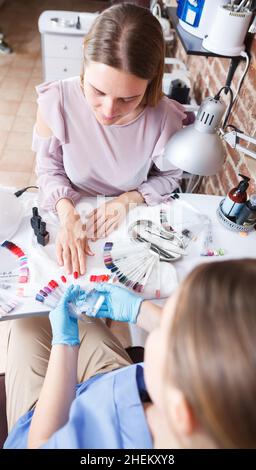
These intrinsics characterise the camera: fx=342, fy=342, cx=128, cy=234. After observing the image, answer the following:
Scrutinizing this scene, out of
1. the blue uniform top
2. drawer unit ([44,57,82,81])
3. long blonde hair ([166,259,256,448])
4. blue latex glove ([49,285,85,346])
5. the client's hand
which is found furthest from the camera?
drawer unit ([44,57,82,81])

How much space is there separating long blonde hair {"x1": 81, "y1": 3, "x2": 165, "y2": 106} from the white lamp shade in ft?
0.70

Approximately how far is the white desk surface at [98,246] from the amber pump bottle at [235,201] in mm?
49

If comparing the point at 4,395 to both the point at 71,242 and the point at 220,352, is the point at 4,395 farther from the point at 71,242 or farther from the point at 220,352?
the point at 220,352

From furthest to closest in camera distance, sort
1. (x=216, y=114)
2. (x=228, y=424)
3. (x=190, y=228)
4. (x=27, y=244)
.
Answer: (x=190, y=228), (x=27, y=244), (x=216, y=114), (x=228, y=424)

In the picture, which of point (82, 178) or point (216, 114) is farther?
point (82, 178)

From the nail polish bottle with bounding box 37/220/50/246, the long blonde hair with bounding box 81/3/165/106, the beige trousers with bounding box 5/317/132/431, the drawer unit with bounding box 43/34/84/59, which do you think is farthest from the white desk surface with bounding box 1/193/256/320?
the drawer unit with bounding box 43/34/84/59

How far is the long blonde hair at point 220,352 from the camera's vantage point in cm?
39

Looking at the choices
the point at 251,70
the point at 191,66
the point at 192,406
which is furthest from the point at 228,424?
the point at 191,66

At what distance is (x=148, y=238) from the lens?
3.36 feet

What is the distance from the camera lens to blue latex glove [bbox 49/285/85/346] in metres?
0.81

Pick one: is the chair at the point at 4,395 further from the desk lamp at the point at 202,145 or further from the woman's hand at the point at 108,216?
the desk lamp at the point at 202,145

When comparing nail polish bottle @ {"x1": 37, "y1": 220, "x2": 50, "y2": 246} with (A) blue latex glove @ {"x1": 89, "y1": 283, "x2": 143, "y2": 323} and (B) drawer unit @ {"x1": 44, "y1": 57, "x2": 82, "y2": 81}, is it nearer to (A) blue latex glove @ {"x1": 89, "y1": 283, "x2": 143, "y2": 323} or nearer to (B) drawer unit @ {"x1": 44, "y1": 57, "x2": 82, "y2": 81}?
(A) blue latex glove @ {"x1": 89, "y1": 283, "x2": 143, "y2": 323}

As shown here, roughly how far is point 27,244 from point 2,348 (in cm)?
73

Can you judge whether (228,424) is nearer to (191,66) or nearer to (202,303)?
(202,303)
